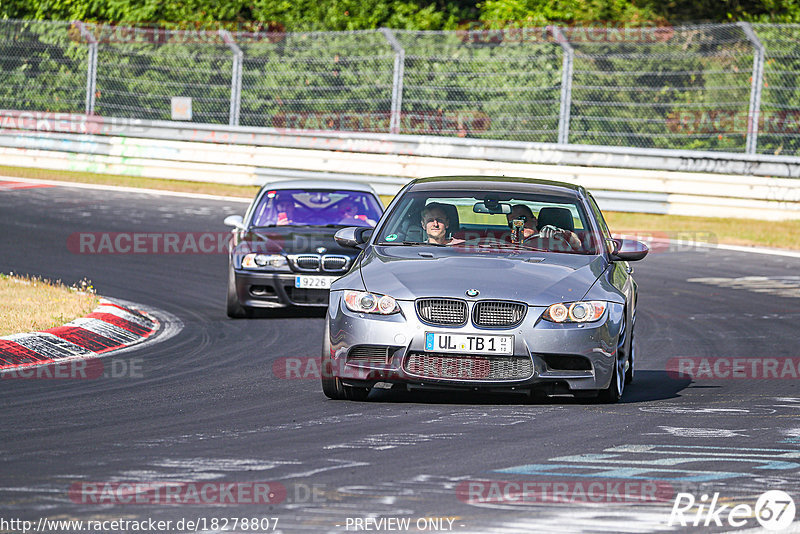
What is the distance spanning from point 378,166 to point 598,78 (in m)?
4.43

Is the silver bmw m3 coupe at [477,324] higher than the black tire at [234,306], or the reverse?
the silver bmw m3 coupe at [477,324]

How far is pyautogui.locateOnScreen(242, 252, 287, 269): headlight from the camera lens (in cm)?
Result: 1384

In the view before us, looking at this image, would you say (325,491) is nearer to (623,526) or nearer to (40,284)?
(623,526)

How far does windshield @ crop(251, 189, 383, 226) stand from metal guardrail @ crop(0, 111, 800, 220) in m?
8.88

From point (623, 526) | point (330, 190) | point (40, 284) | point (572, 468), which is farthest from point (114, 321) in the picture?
point (623, 526)

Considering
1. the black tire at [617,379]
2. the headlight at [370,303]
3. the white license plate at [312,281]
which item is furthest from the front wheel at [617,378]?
the white license plate at [312,281]

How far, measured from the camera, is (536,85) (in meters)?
24.3

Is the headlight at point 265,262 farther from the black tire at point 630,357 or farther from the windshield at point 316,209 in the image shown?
the black tire at point 630,357

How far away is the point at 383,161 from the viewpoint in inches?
1006

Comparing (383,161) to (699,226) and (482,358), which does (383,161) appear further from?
(482,358)

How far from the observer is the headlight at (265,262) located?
13.8 m

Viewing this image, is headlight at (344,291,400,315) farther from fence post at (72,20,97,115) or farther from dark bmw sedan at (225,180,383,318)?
fence post at (72,20,97,115)

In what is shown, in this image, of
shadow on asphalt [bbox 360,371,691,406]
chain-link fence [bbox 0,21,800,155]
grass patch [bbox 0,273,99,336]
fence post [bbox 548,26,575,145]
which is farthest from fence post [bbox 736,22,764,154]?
shadow on asphalt [bbox 360,371,691,406]

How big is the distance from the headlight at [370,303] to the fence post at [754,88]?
15154mm
